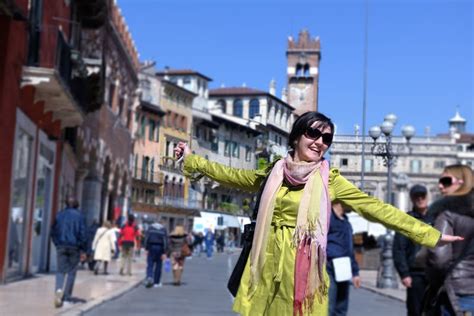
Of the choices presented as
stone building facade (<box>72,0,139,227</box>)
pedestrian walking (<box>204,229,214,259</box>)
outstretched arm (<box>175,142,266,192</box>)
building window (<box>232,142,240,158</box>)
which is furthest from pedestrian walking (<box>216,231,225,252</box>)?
outstretched arm (<box>175,142,266,192</box>)

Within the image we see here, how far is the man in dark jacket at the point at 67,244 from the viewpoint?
559 inches

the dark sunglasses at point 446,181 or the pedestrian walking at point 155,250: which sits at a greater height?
the dark sunglasses at point 446,181

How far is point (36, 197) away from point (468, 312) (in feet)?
60.5

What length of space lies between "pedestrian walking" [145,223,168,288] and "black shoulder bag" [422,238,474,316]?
50.1ft

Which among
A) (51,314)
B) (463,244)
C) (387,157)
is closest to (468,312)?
(463,244)

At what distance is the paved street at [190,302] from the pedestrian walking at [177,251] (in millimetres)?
334

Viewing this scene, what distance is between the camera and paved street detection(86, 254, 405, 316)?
14.6 m

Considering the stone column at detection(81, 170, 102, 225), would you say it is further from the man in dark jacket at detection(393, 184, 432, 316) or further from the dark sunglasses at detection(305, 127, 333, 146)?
the dark sunglasses at detection(305, 127, 333, 146)

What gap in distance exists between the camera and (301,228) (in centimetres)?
514

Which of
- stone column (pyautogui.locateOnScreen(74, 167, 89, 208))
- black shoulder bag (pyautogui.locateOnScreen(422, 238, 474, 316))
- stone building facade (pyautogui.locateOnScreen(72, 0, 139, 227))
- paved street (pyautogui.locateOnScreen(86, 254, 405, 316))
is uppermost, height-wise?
stone building facade (pyautogui.locateOnScreen(72, 0, 139, 227))

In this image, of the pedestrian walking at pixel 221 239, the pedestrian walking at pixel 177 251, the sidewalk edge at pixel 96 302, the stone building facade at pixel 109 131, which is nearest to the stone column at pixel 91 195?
the stone building facade at pixel 109 131

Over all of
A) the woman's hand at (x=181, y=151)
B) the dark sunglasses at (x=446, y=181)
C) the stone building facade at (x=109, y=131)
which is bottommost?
the dark sunglasses at (x=446, y=181)

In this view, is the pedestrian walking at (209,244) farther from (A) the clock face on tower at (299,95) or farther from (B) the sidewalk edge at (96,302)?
(A) the clock face on tower at (299,95)

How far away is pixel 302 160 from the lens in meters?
5.41
